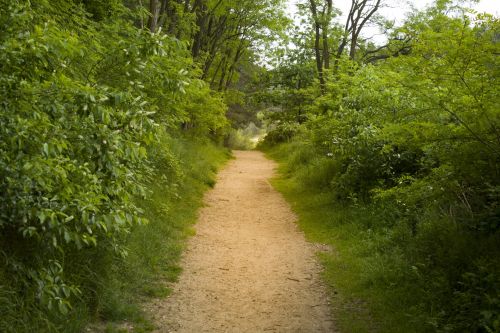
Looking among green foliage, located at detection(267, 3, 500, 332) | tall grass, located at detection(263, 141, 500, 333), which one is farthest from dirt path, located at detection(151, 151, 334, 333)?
green foliage, located at detection(267, 3, 500, 332)

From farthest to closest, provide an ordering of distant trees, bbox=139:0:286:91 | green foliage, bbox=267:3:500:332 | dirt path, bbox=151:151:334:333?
distant trees, bbox=139:0:286:91
dirt path, bbox=151:151:334:333
green foliage, bbox=267:3:500:332

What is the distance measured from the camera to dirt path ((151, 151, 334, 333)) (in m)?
6.12

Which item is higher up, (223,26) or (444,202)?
(223,26)

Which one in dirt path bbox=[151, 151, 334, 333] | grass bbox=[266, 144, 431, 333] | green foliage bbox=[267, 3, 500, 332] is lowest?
dirt path bbox=[151, 151, 334, 333]

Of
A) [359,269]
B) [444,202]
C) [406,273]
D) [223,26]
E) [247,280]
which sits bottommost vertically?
[247,280]

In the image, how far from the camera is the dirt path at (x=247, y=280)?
6.12 metres

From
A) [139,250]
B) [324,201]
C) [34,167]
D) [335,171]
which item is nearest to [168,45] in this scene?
[34,167]

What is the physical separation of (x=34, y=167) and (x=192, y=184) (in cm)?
1020

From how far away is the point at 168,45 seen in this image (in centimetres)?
550

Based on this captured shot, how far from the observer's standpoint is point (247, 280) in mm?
7652

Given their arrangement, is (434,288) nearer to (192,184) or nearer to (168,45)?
(168,45)

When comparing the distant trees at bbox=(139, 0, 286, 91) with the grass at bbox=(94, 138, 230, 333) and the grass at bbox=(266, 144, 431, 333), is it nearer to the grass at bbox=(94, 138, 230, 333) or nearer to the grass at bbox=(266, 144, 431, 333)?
the grass at bbox=(94, 138, 230, 333)

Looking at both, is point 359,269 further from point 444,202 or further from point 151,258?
point 151,258

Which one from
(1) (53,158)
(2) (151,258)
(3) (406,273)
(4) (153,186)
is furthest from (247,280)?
(1) (53,158)
